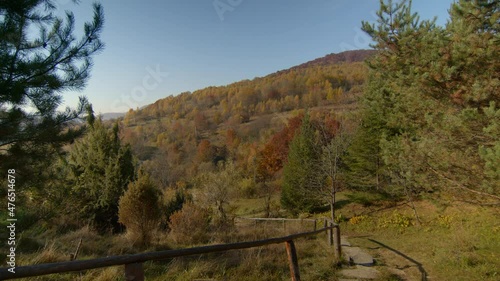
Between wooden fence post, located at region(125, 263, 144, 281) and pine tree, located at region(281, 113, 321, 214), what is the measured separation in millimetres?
18253

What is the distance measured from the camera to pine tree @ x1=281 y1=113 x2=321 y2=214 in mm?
20047

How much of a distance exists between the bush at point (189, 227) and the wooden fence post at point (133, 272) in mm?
7594

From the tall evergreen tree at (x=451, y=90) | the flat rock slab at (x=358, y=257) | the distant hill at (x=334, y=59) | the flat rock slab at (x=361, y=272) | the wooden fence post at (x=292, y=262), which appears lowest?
the flat rock slab at (x=358, y=257)

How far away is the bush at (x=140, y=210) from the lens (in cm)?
910

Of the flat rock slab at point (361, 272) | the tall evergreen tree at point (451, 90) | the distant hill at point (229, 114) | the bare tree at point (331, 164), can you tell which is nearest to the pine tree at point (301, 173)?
the bare tree at point (331, 164)

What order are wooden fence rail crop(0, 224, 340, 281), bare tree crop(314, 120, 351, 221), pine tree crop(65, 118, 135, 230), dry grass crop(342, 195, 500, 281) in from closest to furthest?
wooden fence rail crop(0, 224, 340, 281) → dry grass crop(342, 195, 500, 281) → pine tree crop(65, 118, 135, 230) → bare tree crop(314, 120, 351, 221)

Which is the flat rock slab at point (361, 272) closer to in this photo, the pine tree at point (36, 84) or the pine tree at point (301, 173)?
the pine tree at point (36, 84)

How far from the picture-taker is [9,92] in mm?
3479

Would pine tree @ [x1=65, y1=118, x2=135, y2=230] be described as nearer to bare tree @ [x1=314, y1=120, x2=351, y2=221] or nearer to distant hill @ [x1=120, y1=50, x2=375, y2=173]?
bare tree @ [x1=314, y1=120, x2=351, y2=221]

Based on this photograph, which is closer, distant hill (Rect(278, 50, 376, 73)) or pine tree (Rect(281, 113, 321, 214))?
pine tree (Rect(281, 113, 321, 214))

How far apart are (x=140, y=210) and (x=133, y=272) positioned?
27.7 feet

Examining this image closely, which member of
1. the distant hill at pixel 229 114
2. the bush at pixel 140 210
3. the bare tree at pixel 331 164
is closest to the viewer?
the bush at pixel 140 210

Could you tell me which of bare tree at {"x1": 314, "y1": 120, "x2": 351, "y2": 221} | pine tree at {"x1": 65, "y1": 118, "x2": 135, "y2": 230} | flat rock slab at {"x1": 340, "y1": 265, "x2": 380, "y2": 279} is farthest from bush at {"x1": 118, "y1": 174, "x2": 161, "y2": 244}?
bare tree at {"x1": 314, "y1": 120, "x2": 351, "y2": 221}

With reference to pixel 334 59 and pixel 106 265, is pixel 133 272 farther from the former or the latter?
pixel 334 59
